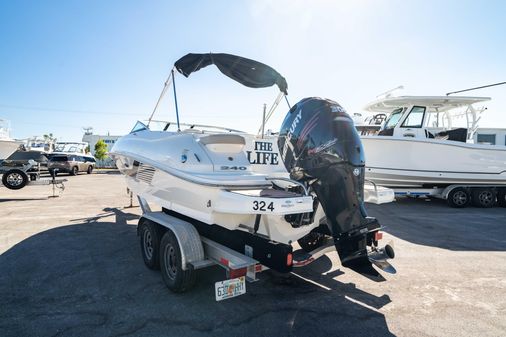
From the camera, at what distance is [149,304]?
11.4 feet

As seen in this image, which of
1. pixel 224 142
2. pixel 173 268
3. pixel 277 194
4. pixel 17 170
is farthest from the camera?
pixel 17 170

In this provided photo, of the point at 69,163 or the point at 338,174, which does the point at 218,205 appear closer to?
the point at 338,174

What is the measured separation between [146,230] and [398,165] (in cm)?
813

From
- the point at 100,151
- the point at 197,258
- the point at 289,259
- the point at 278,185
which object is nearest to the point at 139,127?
the point at 197,258

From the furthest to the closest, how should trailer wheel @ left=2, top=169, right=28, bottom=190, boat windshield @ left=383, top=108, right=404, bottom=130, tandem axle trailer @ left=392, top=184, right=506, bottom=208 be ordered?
1. trailer wheel @ left=2, top=169, right=28, bottom=190
2. boat windshield @ left=383, top=108, right=404, bottom=130
3. tandem axle trailer @ left=392, top=184, right=506, bottom=208

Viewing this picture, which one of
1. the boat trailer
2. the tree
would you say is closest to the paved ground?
the boat trailer

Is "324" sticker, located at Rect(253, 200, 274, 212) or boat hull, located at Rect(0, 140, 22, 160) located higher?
boat hull, located at Rect(0, 140, 22, 160)

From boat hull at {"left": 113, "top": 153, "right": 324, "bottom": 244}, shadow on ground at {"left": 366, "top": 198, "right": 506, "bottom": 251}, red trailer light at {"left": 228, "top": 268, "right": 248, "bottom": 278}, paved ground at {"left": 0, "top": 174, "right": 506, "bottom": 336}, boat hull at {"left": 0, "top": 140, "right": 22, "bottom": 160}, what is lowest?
shadow on ground at {"left": 366, "top": 198, "right": 506, "bottom": 251}

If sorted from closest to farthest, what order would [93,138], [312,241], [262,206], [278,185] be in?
[262,206], [278,185], [312,241], [93,138]

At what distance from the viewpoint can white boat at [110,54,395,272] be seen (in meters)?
3.17

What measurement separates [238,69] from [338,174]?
2.47 metres

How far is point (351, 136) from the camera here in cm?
333

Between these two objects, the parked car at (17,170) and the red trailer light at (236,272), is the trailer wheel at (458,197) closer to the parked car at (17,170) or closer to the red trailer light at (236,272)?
the red trailer light at (236,272)

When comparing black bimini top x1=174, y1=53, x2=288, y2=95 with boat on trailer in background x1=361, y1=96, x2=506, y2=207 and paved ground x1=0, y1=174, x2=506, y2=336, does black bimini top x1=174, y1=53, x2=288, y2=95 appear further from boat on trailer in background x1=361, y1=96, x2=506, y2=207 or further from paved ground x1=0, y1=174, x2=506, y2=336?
boat on trailer in background x1=361, y1=96, x2=506, y2=207
